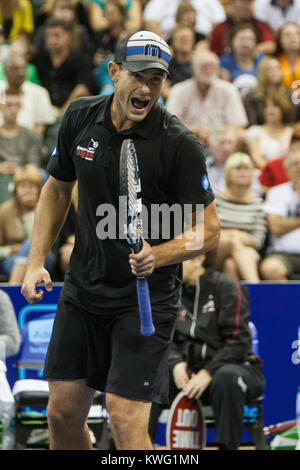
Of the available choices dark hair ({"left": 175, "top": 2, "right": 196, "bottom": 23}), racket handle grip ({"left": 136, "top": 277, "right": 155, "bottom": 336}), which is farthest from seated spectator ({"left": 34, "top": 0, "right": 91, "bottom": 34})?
racket handle grip ({"left": 136, "top": 277, "right": 155, "bottom": 336})

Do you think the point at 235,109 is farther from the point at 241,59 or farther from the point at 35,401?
the point at 35,401

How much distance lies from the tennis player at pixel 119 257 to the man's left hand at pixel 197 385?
160 centimetres

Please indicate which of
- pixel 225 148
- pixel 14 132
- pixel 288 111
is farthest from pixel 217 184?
pixel 14 132

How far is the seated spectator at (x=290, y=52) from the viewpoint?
9180mm

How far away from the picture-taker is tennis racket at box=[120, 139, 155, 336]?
3.45 m

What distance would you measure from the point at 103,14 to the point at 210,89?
2342 millimetres

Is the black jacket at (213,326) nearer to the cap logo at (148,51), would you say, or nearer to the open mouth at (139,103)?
the open mouth at (139,103)

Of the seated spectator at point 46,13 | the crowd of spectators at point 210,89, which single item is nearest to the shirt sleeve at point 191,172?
the crowd of spectators at point 210,89

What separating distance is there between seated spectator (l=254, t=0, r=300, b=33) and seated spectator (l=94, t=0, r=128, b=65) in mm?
1654

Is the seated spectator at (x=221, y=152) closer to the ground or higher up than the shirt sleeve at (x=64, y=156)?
higher up

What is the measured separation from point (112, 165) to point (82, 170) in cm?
16

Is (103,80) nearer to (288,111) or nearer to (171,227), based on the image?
(288,111)

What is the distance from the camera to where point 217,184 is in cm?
746

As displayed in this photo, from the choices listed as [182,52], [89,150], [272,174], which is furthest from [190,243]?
[182,52]
